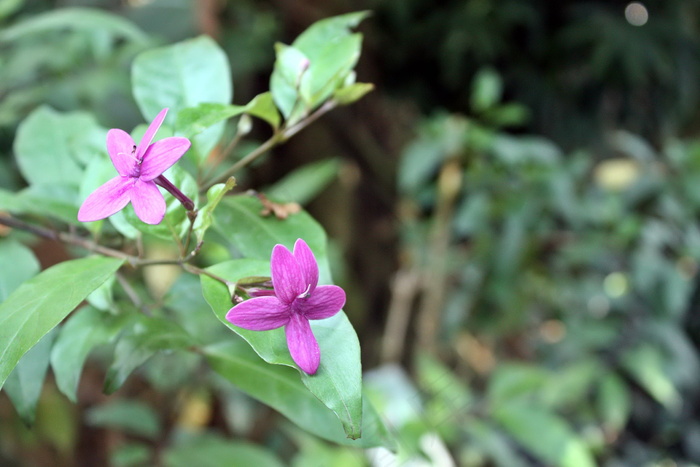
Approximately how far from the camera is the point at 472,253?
1417mm

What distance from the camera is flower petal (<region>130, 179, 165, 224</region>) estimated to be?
294 millimetres

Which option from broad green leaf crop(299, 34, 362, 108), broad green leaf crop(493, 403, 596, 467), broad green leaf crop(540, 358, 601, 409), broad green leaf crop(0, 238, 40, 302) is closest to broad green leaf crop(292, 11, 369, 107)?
broad green leaf crop(299, 34, 362, 108)

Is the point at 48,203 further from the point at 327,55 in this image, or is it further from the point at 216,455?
the point at 216,455

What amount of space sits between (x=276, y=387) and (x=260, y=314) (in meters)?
0.14

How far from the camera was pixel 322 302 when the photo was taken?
0.30 metres

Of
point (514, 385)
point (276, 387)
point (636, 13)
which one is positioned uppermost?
point (276, 387)

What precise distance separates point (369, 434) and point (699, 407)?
1.52 metres

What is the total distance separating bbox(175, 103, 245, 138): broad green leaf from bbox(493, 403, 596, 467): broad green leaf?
68cm

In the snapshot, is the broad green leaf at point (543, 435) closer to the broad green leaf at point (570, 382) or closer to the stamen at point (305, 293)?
the broad green leaf at point (570, 382)

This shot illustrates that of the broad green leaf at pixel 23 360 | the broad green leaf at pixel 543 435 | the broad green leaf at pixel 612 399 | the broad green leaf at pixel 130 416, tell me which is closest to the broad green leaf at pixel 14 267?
the broad green leaf at pixel 23 360

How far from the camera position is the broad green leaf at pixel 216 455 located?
29.3 inches

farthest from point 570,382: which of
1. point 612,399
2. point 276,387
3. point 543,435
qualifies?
point 276,387

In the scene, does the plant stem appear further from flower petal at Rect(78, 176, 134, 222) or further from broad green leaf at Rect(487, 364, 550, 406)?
broad green leaf at Rect(487, 364, 550, 406)

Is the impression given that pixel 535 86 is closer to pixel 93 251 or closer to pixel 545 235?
pixel 545 235
